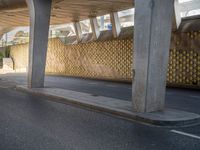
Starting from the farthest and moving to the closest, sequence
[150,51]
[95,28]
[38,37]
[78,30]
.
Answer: [78,30] → [95,28] → [38,37] → [150,51]

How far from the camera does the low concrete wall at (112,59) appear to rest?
1730 cm

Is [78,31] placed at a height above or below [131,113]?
above

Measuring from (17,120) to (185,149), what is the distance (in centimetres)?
441

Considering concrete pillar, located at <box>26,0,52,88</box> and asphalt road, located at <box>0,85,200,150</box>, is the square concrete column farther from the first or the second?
asphalt road, located at <box>0,85,200,150</box>

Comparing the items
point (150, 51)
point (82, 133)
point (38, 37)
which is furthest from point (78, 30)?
point (82, 133)

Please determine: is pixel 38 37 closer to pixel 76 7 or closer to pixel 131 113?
pixel 76 7

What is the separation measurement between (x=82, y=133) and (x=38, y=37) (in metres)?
9.62

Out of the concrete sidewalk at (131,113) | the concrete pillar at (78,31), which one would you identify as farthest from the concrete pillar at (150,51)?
the concrete pillar at (78,31)

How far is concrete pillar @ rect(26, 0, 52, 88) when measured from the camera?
1563 centimetres

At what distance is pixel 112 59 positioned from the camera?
2347cm

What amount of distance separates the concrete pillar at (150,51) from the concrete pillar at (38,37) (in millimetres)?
7750

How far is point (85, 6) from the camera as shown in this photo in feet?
70.6

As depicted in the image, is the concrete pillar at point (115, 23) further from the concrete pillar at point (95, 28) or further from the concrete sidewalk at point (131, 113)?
the concrete sidewalk at point (131, 113)

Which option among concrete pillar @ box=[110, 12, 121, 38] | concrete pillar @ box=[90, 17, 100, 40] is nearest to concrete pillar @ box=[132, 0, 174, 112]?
concrete pillar @ box=[110, 12, 121, 38]
